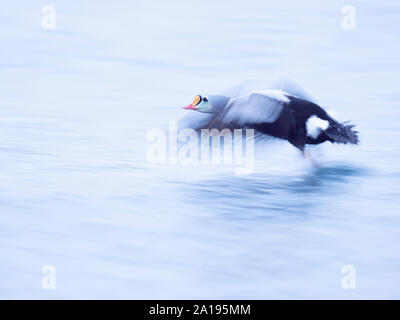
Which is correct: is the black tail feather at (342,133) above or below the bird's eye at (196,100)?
below

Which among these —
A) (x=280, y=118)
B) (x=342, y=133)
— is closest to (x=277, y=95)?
(x=280, y=118)

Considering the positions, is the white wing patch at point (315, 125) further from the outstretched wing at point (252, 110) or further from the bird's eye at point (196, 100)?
the bird's eye at point (196, 100)

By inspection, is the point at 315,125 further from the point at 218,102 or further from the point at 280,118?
the point at 218,102

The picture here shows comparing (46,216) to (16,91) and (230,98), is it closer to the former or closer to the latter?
(16,91)

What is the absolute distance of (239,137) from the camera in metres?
1.66

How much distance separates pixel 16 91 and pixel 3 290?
577 millimetres

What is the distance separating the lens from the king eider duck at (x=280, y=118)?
5.46ft

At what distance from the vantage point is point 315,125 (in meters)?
1.67

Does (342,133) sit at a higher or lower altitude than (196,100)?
lower

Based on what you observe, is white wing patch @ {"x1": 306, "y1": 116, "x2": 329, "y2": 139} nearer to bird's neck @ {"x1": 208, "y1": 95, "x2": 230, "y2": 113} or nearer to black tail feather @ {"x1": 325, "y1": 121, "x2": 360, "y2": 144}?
black tail feather @ {"x1": 325, "y1": 121, "x2": 360, "y2": 144}

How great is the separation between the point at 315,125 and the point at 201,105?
0.30 m

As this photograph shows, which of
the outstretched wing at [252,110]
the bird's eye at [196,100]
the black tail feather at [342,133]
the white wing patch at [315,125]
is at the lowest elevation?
the black tail feather at [342,133]

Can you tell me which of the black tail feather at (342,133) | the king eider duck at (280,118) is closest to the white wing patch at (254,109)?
the king eider duck at (280,118)

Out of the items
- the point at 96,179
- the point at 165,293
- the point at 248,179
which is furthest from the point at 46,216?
the point at 248,179
